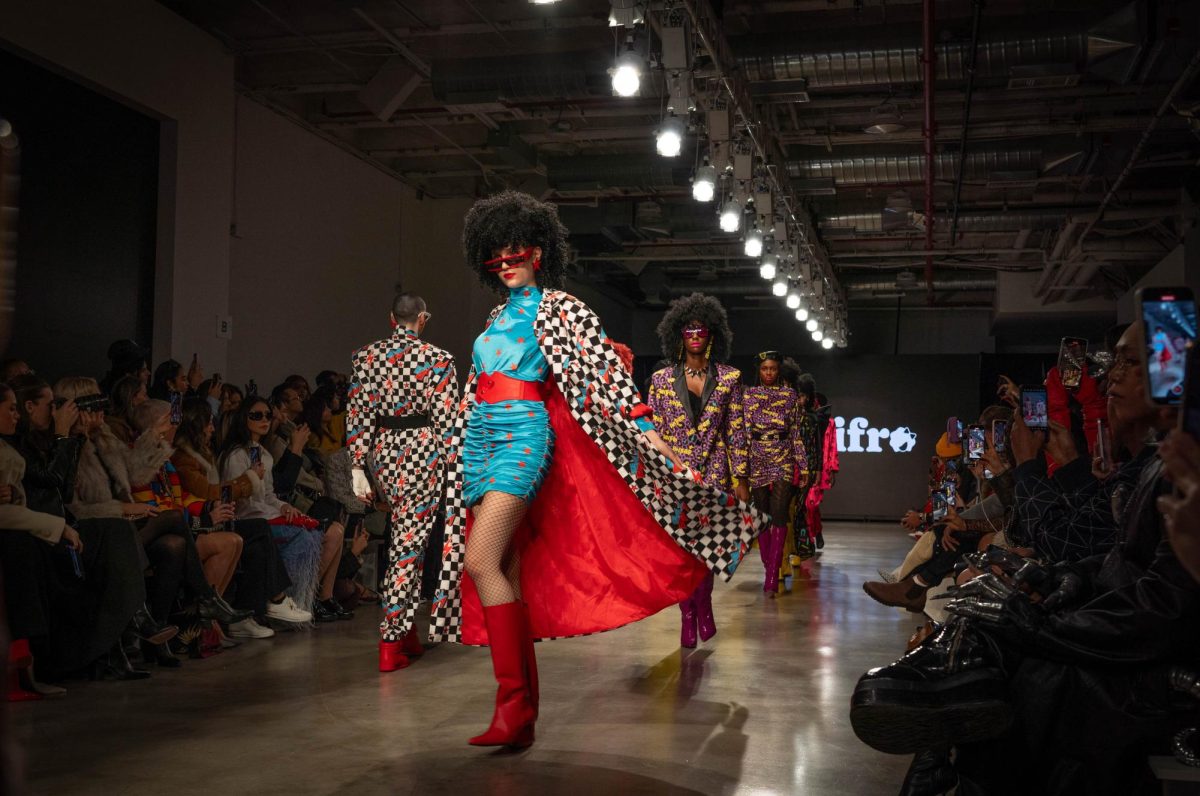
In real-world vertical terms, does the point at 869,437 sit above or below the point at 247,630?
above

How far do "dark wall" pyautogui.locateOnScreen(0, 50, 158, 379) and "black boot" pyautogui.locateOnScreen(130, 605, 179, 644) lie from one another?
7.01 feet

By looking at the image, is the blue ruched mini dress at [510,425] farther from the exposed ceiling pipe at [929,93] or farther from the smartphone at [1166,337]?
the exposed ceiling pipe at [929,93]

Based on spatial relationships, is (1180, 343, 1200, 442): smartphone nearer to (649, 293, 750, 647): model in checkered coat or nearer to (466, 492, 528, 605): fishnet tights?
(466, 492, 528, 605): fishnet tights

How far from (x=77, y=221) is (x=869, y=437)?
12651 millimetres

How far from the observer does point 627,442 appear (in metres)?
3.26

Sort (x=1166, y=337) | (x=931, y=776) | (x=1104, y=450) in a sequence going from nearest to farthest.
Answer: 1. (x=1166, y=337)
2. (x=931, y=776)
3. (x=1104, y=450)

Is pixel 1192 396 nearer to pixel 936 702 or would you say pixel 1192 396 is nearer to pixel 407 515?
pixel 936 702

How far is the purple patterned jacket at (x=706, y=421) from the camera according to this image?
5.41 metres

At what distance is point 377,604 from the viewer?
6.58m

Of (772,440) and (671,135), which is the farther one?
(772,440)

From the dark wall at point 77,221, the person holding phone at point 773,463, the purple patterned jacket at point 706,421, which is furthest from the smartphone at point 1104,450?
the dark wall at point 77,221

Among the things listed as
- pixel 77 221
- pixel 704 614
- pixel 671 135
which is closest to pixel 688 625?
pixel 704 614

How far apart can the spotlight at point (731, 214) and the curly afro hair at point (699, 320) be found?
2.46 m

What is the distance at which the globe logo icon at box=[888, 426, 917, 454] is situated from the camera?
16.7 m
